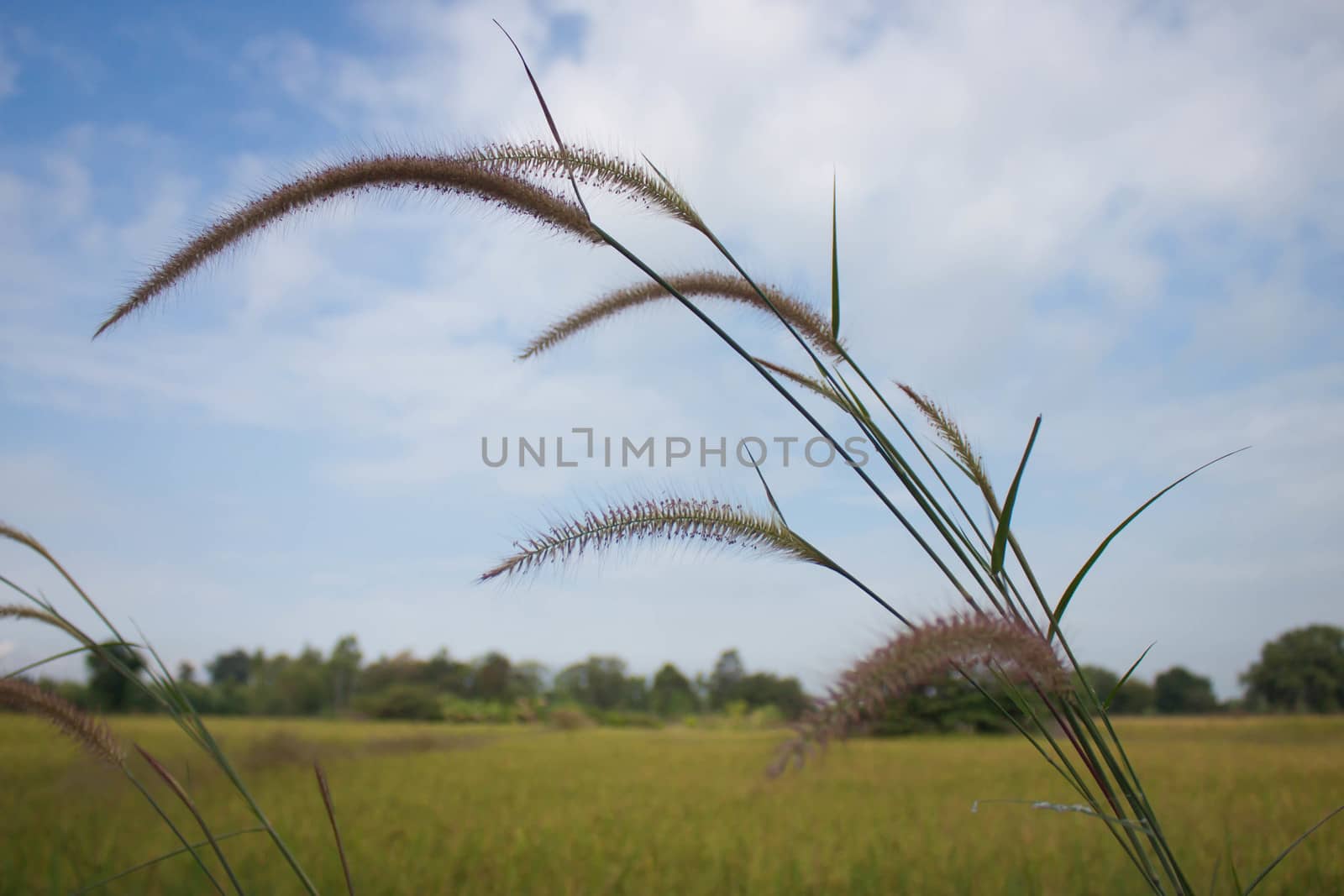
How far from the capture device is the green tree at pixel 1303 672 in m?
11.5

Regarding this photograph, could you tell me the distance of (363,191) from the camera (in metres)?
1.22

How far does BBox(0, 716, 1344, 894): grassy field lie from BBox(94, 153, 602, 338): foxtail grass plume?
0.76m

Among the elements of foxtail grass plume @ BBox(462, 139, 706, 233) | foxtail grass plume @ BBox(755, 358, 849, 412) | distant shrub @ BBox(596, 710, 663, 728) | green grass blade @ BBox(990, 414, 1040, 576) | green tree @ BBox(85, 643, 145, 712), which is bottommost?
distant shrub @ BBox(596, 710, 663, 728)

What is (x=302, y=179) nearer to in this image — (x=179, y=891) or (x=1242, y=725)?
(x=179, y=891)

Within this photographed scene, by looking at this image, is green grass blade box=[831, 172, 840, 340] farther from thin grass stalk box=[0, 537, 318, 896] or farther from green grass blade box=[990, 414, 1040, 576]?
thin grass stalk box=[0, 537, 318, 896]

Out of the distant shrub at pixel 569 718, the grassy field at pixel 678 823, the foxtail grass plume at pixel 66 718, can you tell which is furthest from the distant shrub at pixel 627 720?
the foxtail grass plume at pixel 66 718

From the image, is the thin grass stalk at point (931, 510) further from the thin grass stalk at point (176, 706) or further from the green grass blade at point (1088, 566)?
the thin grass stalk at point (176, 706)

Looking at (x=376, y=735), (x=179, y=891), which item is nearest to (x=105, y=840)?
(x=179, y=891)

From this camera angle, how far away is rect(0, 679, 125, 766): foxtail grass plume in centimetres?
141

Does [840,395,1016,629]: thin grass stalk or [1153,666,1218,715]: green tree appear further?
[1153,666,1218,715]: green tree

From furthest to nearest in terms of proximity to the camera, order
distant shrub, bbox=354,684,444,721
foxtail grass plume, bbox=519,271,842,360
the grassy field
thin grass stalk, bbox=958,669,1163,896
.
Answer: distant shrub, bbox=354,684,444,721 < the grassy field < foxtail grass plume, bbox=519,271,842,360 < thin grass stalk, bbox=958,669,1163,896

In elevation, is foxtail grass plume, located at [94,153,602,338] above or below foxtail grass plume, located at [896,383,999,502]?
above

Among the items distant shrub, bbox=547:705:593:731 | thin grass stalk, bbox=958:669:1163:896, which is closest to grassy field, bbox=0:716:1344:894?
thin grass stalk, bbox=958:669:1163:896

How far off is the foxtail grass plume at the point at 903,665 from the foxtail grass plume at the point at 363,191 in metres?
0.82
